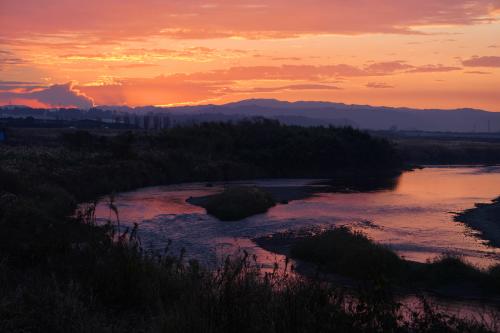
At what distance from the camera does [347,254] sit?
20.5 meters

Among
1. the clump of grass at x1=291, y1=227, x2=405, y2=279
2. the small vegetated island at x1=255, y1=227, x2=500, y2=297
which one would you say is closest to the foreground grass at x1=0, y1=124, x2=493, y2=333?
the small vegetated island at x1=255, y1=227, x2=500, y2=297

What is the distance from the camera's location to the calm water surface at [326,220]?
79.0 feet

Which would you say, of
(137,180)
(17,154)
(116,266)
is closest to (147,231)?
(116,266)

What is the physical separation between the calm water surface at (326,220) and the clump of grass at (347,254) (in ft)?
5.36

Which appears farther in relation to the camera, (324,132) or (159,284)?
(324,132)

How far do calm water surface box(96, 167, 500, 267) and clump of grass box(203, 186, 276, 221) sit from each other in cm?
76

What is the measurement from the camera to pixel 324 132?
Answer: 276ft

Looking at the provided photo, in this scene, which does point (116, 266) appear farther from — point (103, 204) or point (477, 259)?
point (103, 204)

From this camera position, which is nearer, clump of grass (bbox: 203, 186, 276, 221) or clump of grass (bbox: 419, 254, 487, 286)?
clump of grass (bbox: 419, 254, 487, 286)

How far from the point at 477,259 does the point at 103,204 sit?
23478mm

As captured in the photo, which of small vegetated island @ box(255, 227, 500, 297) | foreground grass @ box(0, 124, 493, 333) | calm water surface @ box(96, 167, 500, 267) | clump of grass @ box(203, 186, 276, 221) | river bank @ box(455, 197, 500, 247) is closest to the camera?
foreground grass @ box(0, 124, 493, 333)

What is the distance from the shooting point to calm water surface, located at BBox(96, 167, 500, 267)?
24.1 metres

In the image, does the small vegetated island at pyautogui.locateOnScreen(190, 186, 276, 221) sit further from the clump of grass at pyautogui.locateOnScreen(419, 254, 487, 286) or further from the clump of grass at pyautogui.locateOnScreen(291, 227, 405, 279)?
the clump of grass at pyautogui.locateOnScreen(419, 254, 487, 286)

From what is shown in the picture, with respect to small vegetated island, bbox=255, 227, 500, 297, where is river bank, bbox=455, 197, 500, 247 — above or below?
below
